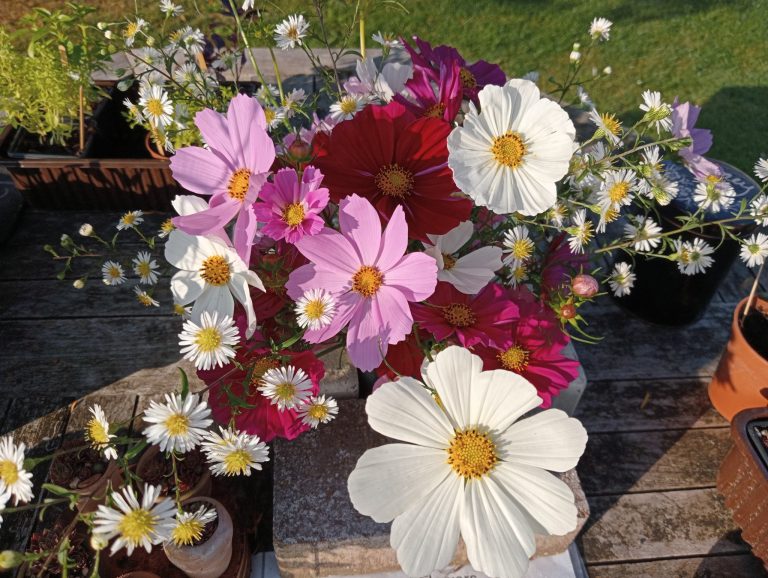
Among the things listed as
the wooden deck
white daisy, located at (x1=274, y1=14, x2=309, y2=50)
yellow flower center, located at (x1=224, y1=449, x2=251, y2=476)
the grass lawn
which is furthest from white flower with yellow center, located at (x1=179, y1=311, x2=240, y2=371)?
the grass lawn

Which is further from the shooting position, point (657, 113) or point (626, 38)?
point (626, 38)

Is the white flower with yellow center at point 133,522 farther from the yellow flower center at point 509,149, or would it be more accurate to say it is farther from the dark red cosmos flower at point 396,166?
the yellow flower center at point 509,149

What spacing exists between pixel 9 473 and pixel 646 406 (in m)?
1.33

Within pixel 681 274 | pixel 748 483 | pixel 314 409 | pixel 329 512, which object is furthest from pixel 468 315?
pixel 681 274

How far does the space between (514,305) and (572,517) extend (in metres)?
0.25

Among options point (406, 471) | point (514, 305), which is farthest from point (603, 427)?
point (406, 471)

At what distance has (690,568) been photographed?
1.22m

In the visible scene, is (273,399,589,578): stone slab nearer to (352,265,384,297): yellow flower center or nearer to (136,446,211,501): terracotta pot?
(136,446,211,501): terracotta pot

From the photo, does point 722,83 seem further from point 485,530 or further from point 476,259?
point 485,530

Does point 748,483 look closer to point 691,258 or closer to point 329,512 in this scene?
point 691,258

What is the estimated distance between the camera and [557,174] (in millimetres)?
674

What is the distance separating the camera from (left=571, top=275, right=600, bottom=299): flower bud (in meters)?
0.79

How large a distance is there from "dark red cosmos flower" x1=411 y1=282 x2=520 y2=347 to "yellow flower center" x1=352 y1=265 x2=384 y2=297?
60 millimetres

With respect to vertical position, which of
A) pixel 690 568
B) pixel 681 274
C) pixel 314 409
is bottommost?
pixel 690 568
